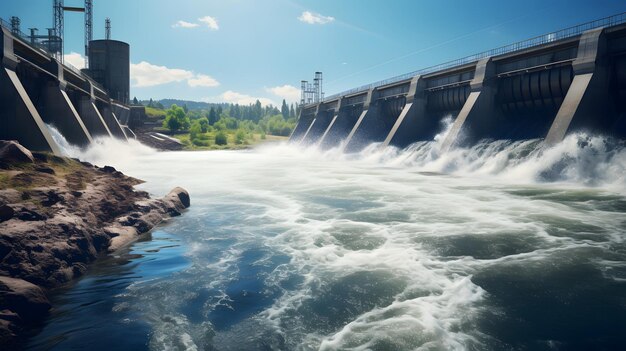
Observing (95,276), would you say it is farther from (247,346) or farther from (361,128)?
(361,128)

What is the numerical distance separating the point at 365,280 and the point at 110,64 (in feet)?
223

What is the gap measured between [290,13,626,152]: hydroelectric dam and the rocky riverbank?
2019cm

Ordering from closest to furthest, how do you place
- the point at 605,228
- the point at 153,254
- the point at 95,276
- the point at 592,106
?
1. the point at 95,276
2. the point at 153,254
3. the point at 605,228
4. the point at 592,106

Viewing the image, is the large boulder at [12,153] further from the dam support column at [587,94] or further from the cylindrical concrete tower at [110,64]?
the cylindrical concrete tower at [110,64]

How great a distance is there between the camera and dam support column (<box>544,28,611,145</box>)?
19.2m

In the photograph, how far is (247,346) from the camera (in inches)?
184

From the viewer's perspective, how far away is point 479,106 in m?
26.6

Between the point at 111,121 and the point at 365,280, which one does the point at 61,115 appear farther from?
the point at 365,280

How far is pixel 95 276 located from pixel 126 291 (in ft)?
3.43

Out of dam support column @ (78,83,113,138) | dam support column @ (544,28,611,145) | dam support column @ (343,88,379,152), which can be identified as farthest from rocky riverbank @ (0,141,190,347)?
dam support column @ (343,88,379,152)

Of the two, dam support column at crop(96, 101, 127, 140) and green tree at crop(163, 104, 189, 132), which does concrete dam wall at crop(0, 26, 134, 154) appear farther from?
green tree at crop(163, 104, 189, 132)

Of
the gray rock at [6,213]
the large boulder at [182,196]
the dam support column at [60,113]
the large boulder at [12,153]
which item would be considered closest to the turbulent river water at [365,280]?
the large boulder at [182,196]

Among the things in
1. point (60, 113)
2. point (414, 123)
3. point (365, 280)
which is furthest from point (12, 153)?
point (414, 123)

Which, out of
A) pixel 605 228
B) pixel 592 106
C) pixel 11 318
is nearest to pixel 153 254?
pixel 11 318
